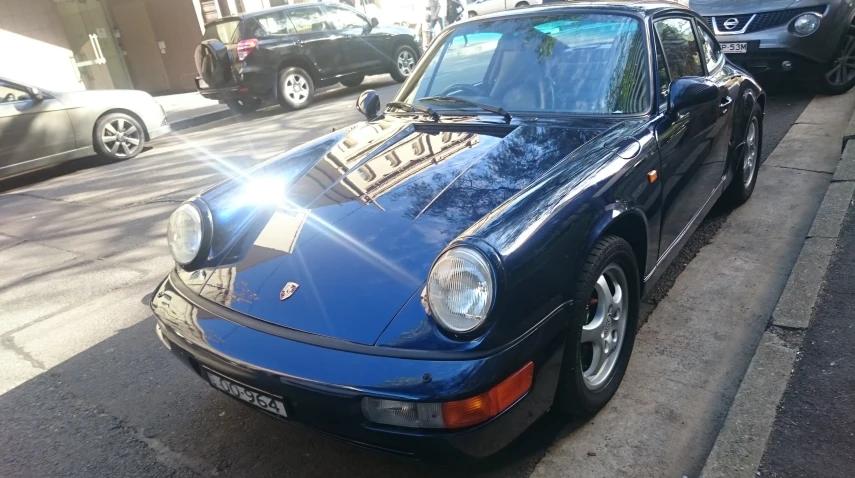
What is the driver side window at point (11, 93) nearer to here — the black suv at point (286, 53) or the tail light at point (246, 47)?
the black suv at point (286, 53)

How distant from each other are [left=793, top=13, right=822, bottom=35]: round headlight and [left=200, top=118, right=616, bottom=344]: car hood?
16.5 feet

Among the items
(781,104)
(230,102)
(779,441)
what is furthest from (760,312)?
(230,102)

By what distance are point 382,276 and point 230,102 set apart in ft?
32.9

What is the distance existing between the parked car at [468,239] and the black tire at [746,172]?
62 cm

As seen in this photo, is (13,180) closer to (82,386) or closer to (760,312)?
(82,386)

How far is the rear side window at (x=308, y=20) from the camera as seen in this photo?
10.6 meters

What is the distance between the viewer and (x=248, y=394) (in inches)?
80.3

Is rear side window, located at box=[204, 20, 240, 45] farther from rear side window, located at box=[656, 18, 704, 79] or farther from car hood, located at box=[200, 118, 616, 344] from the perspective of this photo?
rear side window, located at box=[656, 18, 704, 79]

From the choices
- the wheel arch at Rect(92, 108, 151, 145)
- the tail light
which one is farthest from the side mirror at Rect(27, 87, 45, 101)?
the tail light

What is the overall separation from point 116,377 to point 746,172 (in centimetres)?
413

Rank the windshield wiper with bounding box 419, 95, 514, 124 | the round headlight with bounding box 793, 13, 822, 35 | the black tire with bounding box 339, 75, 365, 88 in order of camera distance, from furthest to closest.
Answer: the black tire with bounding box 339, 75, 365, 88 → the round headlight with bounding box 793, 13, 822, 35 → the windshield wiper with bounding box 419, 95, 514, 124

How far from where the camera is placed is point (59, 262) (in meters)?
4.72

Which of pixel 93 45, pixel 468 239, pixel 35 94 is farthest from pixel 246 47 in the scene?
pixel 468 239

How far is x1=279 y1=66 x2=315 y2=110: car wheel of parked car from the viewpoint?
10359mm
